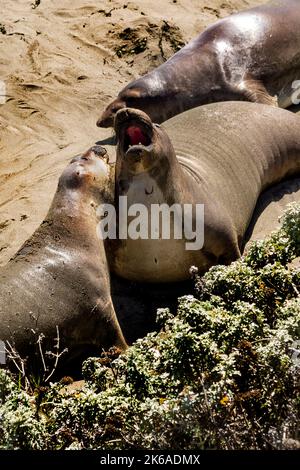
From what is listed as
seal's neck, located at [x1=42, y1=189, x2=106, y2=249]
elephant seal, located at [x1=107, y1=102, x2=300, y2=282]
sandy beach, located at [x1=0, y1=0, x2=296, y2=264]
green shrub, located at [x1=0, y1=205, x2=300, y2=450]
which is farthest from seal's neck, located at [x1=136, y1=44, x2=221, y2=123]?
green shrub, located at [x1=0, y1=205, x2=300, y2=450]

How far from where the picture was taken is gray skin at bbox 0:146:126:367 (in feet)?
17.4

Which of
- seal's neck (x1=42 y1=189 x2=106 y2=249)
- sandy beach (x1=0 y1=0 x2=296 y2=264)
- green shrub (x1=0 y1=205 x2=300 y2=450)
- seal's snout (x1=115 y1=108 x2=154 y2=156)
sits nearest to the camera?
green shrub (x1=0 y1=205 x2=300 y2=450)

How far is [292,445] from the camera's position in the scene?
381cm

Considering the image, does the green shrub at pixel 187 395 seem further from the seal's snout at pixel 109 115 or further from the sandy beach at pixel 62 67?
the seal's snout at pixel 109 115

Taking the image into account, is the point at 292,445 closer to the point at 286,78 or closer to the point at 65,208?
the point at 65,208

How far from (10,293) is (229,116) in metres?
2.39

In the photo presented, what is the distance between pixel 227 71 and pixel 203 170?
92.5 inches

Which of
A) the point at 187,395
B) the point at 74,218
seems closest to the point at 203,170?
the point at 74,218

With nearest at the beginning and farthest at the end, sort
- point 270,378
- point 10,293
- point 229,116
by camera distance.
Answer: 1. point 270,378
2. point 10,293
3. point 229,116

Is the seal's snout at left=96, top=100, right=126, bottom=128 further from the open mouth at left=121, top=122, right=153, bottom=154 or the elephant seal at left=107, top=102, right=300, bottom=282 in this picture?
the open mouth at left=121, top=122, right=153, bottom=154

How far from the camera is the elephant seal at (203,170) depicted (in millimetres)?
5629

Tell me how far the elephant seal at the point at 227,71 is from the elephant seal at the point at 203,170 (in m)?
1.24

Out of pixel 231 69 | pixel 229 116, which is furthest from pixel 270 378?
pixel 231 69

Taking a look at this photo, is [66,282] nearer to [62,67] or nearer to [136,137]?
[136,137]
